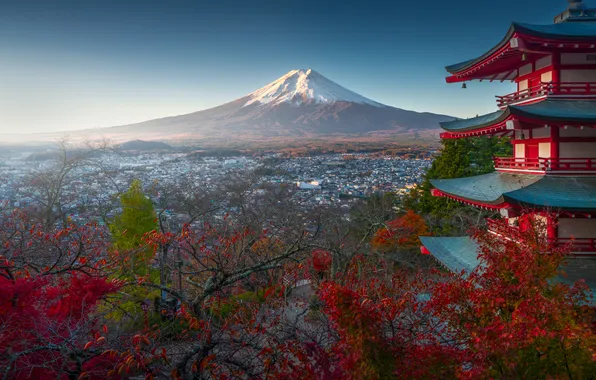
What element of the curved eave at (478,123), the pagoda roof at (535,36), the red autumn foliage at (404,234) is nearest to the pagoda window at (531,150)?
the curved eave at (478,123)

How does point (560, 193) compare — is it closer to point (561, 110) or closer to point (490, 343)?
point (561, 110)

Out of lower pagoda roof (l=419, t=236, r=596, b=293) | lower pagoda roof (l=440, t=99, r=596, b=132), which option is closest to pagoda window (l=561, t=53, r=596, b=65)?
lower pagoda roof (l=440, t=99, r=596, b=132)

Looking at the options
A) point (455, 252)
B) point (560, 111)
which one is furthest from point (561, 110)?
point (455, 252)

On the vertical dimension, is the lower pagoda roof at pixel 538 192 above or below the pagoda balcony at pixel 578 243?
above

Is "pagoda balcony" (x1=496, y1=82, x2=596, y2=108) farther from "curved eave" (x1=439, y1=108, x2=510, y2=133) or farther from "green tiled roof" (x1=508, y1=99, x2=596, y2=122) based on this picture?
"curved eave" (x1=439, y1=108, x2=510, y2=133)

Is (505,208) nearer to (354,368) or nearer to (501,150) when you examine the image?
(354,368)

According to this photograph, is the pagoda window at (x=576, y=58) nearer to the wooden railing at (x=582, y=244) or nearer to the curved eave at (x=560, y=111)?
the curved eave at (x=560, y=111)

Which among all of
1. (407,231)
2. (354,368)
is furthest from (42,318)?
(407,231)
